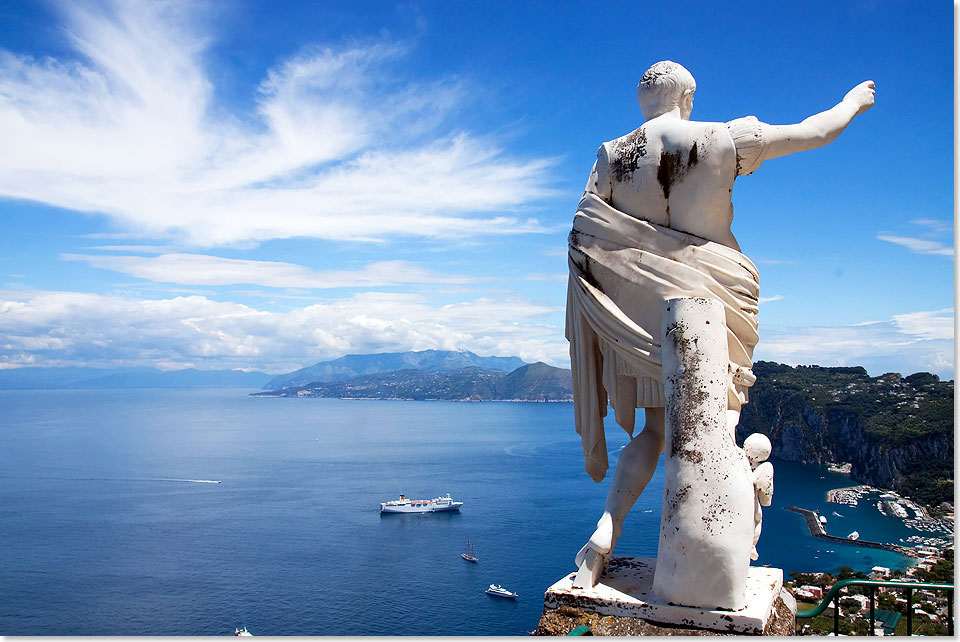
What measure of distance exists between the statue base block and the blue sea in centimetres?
4082

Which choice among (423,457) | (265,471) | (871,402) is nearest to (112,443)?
(265,471)

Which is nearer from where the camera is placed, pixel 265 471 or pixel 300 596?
pixel 300 596

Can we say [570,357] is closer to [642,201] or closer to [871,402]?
[642,201]

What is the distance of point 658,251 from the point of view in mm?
4770

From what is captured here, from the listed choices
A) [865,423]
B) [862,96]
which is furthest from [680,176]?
[865,423]

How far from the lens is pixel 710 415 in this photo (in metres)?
4.37

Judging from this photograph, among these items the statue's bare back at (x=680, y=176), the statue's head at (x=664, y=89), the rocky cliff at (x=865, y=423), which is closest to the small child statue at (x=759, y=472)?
the statue's bare back at (x=680, y=176)

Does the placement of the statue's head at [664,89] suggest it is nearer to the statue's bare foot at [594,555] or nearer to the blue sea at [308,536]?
the statue's bare foot at [594,555]

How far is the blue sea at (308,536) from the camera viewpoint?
45.7 m

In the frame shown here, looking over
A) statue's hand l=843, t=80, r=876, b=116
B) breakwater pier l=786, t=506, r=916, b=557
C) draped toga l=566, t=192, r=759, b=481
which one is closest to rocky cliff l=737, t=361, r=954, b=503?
breakwater pier l=786, t=506, r=916, b=557

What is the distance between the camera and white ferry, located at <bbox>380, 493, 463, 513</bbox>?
68.8 metres

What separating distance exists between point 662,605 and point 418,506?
222 feet

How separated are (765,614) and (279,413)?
19491 centimetres

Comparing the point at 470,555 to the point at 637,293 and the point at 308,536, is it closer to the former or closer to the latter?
the point at 308,536
